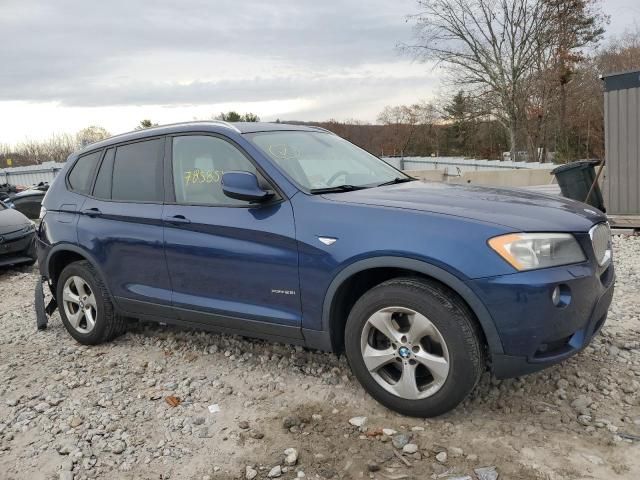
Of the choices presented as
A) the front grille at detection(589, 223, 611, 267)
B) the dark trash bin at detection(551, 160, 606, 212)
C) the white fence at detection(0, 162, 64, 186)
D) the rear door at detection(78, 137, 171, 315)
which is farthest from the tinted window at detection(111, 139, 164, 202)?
the white fence at detection(0, 162, 64, 186)

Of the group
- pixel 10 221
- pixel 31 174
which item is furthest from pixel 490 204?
pixel 31 174

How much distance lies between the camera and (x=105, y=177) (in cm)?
457

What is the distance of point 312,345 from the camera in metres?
3.39

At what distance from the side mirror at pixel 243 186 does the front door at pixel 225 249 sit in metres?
0.14

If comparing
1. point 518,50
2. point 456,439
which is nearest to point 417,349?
point 456,439

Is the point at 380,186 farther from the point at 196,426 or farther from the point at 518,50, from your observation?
the point at 518,50

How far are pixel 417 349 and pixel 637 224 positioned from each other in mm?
6862

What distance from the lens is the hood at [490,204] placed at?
2.88 m

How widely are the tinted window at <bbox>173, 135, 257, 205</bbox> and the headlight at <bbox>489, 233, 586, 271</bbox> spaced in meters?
1.65

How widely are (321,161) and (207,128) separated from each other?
Result: 83 centimetres

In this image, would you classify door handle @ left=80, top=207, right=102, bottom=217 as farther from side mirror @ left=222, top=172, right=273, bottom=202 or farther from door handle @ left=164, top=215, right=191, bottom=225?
side mirror @ left=222, top=172, right=273, bottom=202

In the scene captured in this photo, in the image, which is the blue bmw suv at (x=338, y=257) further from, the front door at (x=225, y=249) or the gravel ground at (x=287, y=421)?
the gravel ground at (x=287, y=421)

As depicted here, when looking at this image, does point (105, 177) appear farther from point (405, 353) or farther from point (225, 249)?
point (405, 353)

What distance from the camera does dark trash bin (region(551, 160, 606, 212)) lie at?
9.23m
